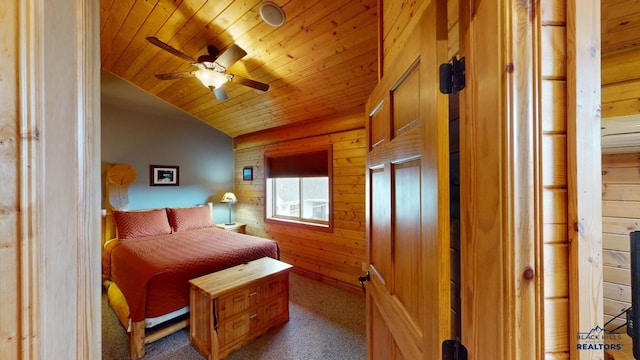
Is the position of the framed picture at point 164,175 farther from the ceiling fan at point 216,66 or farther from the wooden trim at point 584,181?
the wooden trim at point 584,181

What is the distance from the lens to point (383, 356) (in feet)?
3.84

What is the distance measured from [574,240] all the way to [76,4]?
115cm

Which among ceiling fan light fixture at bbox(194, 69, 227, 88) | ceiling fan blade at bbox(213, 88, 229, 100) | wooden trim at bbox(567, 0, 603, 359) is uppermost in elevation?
ceiling fan light fixture at bbox(194, 69, 227, 88)

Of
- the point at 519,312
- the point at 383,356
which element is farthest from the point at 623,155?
the point at 383,356

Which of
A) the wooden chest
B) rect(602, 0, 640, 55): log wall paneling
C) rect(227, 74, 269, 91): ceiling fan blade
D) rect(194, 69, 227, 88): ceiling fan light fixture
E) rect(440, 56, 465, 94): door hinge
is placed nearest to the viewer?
rect(440, 56, 465, 94): door hinge

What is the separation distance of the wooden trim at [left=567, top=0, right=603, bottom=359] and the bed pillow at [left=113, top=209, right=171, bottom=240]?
4002 millimetres

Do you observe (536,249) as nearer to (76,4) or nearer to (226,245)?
(76,4)

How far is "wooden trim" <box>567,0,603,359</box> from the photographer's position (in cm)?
53

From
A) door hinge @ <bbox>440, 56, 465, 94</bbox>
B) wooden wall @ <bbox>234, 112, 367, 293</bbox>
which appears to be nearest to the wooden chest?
wooden wall @ <bbox>234, 112, 367, 293</bbox>

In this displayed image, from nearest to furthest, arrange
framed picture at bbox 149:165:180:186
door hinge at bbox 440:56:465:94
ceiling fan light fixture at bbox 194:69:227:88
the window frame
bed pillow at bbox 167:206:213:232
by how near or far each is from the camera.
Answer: door hinge at bbox 440:56:465:94 → ceiling fan light fixture at bbox 194:69:227:88 → the window frame → bed pillow at bbox 167:206:213:232 → framed picture at bbox 149:165:180:186

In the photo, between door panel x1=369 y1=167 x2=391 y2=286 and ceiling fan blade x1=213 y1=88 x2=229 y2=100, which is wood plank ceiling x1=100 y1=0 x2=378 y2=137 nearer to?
ceiling fan blade x1=213 y1=88 x2=229 y2=100

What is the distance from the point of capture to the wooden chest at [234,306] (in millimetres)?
2000

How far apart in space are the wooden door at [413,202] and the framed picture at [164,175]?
4.00 metres

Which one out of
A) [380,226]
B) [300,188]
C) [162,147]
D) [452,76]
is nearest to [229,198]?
[162,147]
